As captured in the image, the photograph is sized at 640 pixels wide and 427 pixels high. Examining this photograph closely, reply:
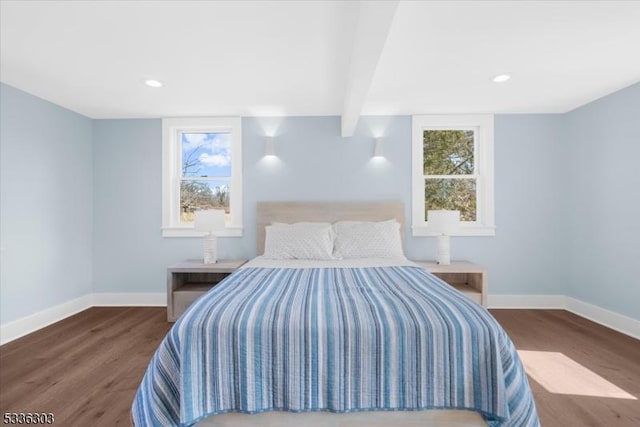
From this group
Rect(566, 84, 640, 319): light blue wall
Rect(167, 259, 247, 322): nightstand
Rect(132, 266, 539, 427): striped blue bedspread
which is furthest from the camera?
Rect(167, 259, 247, 322): nightstand

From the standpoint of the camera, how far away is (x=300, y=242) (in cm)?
303

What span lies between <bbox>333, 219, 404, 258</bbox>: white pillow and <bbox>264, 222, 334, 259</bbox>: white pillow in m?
0.12

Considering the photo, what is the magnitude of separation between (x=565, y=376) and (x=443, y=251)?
4.54 feet

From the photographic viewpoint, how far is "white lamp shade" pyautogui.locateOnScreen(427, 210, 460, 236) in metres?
3.15

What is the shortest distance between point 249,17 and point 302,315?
5.67 ft

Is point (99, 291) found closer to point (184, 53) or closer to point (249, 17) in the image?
Answer: point (184, 53)

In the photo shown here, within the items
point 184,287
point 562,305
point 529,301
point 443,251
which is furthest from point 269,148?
point 562,305

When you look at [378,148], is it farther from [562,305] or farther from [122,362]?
[122,362]

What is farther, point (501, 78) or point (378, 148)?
point (378, 148)

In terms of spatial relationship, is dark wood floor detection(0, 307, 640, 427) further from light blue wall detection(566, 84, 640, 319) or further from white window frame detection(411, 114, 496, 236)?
white window frame detection(411, 114, 496, 236)

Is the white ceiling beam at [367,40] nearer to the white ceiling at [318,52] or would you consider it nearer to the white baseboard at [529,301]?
the white ceiling at [318,52]

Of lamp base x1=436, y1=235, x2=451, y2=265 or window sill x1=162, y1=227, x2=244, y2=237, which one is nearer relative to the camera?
lamp base x1=436, y1=235, x2=451, y2=265

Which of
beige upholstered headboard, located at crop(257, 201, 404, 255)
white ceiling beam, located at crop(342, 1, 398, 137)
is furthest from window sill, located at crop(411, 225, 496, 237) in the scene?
white ceiling beam, located at crop(342, 1, 398, 137)

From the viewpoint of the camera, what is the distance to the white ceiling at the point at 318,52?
1698 mm
